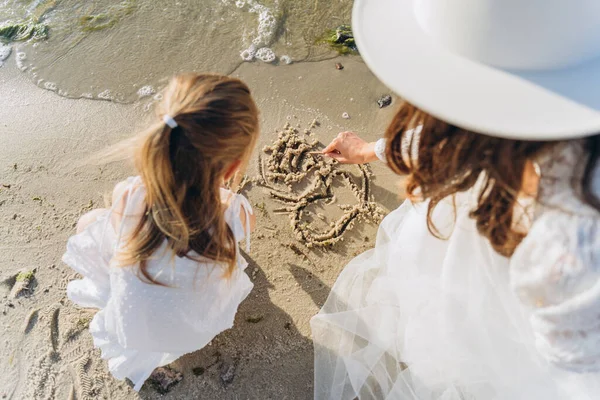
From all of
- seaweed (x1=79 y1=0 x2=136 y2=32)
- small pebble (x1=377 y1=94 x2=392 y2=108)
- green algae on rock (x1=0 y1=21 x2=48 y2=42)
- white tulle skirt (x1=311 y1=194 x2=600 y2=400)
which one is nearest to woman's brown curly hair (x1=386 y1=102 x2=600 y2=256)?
white tulle skirt (x1=311 y1=194 x2=600 y2=400)

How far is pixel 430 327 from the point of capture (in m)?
1.70

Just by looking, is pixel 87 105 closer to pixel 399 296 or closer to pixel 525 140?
pixel 399 296

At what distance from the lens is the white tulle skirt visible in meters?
1.43

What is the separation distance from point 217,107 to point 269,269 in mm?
1097

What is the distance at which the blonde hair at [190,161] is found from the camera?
53.2 inches

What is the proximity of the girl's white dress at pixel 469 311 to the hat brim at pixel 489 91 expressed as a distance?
0.36 ft

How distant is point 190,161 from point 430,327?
1055mm

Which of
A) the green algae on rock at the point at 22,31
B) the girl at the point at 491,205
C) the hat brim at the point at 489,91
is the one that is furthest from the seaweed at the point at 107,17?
the hat brim at the point at 489,91

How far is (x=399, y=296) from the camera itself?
1.83m

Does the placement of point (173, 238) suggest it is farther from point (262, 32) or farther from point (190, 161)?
point (262, 32)

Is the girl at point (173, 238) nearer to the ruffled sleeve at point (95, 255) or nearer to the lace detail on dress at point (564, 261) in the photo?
the ruffled sleeve at point (95, 255)

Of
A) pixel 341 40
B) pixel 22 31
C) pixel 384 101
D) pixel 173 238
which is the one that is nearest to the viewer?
pixel 173 238

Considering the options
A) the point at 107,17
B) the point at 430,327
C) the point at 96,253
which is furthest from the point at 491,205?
the point at 107,17

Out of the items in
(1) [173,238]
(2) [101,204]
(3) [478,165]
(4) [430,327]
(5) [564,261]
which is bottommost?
(2) [101,204]
